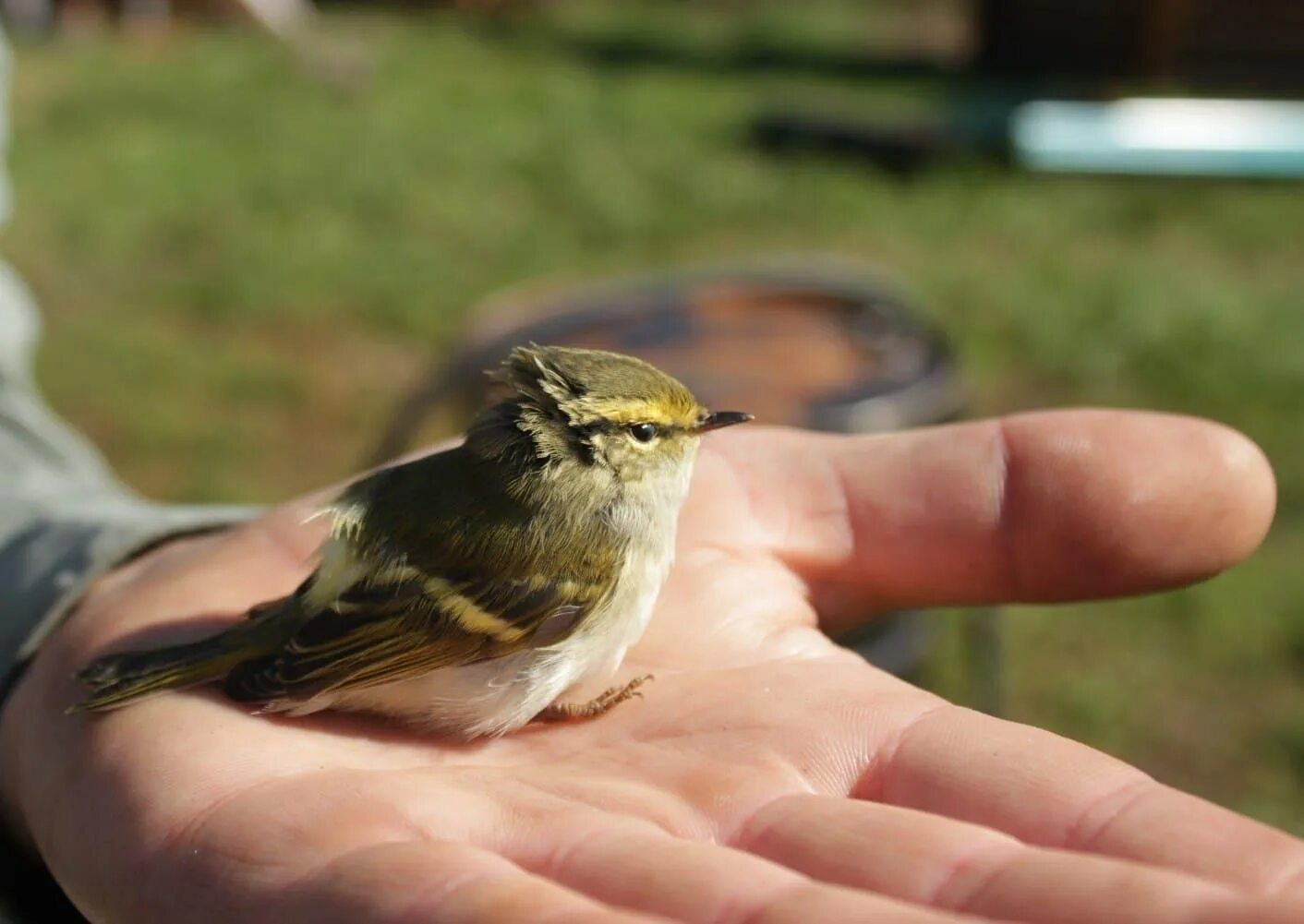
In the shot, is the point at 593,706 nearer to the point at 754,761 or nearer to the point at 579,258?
the point at 754,761

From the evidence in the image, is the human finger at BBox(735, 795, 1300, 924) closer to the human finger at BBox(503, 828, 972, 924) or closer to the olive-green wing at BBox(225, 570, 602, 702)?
the human finger at BBox(503, 828, 972, 924)

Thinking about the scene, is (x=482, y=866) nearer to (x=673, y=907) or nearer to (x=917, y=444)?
(x=673, y=907)

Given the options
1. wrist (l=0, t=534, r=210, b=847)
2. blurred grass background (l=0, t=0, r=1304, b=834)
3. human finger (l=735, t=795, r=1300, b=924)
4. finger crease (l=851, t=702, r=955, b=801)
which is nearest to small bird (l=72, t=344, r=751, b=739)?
wrist (l=0, t=534, r=210, b=847)

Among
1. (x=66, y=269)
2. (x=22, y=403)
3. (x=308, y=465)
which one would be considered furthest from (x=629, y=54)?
(x=22, y=403)

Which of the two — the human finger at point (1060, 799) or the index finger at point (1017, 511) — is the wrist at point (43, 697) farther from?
the human finger at point (1060, 799)

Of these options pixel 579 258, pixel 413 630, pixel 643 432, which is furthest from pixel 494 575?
pixel 579 258

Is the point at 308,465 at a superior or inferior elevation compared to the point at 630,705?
inferior

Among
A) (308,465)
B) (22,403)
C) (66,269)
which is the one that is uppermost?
(22,403)

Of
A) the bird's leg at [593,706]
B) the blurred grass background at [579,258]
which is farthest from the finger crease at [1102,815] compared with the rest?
the blurred grass background at [579,258]
